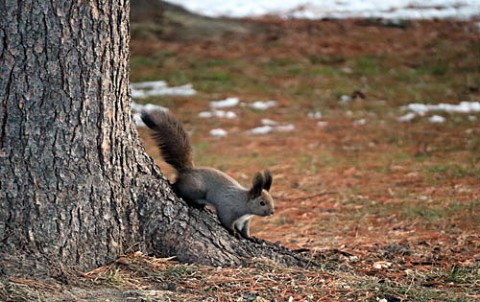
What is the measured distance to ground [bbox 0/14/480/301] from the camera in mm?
3551

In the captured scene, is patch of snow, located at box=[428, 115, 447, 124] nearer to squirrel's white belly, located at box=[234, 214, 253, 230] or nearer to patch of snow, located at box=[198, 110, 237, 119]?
patch of snow, located at box=[198, 110, 237, 119]

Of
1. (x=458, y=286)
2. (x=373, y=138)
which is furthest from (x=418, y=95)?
(x=458, y=286)

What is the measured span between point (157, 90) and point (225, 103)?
3.54 ft

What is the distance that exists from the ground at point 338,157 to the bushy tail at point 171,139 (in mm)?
785

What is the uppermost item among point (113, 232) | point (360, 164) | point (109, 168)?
point (109, 168)

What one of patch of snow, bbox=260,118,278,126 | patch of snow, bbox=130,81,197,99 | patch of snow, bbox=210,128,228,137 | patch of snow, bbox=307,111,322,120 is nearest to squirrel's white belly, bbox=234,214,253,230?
patch of snow, bbox=210,128,228,137

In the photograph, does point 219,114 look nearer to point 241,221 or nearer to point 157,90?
point 157,90

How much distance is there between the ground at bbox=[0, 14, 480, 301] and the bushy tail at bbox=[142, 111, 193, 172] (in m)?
0.78

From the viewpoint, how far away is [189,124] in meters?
8.91

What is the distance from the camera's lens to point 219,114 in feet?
30.8

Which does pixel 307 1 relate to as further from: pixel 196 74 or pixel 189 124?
pixel 189 124

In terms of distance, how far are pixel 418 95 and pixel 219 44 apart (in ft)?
13.7

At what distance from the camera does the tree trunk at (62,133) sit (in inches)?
129

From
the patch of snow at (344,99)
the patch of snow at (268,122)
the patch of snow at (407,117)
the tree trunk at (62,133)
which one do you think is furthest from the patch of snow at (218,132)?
the tree trunk at (62,133)
